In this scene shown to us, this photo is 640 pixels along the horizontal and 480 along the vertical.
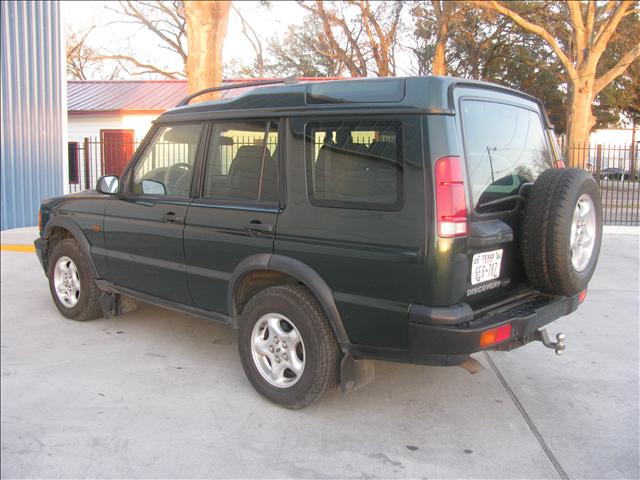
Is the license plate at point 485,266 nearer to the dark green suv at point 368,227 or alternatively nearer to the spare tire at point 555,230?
the dark green suv at point 368,227

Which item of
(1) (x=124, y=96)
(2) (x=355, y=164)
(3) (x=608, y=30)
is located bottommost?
(2) (x=355, y=164)

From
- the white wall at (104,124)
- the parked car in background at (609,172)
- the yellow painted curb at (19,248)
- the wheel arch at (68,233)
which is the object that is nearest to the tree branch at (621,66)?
the parked car in background at (609,172)

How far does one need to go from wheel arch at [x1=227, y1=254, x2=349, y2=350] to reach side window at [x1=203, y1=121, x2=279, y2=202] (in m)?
0.42

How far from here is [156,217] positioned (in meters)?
4.34

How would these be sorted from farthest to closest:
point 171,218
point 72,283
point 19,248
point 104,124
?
point 104,124 → point 19,248 → point 72,283 → point 171,218

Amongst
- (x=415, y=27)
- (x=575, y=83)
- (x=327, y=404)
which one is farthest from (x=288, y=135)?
(x=415, y=27)

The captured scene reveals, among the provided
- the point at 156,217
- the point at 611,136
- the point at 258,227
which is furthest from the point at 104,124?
the point at 611,136

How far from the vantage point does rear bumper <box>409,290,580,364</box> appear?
9.61ft

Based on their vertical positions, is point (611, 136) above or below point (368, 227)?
above

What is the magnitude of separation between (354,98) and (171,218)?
1.75m

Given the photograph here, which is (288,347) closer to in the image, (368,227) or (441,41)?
(368,227)

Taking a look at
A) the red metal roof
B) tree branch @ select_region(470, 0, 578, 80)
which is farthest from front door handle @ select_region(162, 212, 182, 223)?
tree branch @ select_region(470, 0, 578, 80)

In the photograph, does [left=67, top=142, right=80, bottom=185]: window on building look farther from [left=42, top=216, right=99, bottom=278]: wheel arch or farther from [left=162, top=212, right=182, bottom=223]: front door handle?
[left=162, top=212, right=182, bottom=223]: front door handle

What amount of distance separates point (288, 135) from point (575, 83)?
15930 mm
